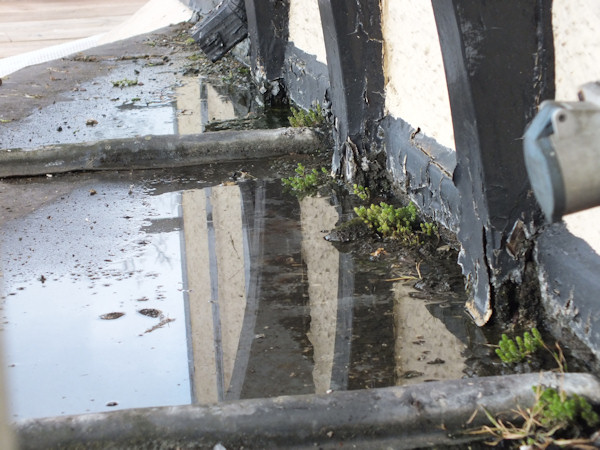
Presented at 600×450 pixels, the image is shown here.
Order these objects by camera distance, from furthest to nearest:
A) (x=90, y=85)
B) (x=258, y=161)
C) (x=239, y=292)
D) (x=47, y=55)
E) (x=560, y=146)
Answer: (x=47, y=55), (x=90, y=85), (x=258, y=161), (x=239, y=292), (x=560, y=146)

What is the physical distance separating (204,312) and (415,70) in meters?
2.07

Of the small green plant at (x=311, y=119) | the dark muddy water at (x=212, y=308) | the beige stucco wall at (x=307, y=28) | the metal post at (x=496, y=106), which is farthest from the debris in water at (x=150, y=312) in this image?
the beige stucco wall at (x=307, y=28)

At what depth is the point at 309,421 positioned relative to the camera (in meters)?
2.47

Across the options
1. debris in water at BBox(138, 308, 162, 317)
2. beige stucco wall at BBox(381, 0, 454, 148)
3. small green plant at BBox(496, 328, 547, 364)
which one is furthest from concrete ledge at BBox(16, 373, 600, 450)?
beige stucco wall at BBox(381, 0, 454, 148)

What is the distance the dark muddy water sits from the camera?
3031 millimetres

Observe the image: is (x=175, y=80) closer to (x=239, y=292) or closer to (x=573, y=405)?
(x=239, y=292)

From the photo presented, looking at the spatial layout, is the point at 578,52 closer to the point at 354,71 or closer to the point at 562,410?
→ the point at 562,410

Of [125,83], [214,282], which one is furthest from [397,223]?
[125,83]

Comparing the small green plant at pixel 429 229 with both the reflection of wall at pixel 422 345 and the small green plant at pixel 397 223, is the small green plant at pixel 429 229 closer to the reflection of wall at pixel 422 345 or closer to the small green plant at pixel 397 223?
the small green plant at pixel 397 223

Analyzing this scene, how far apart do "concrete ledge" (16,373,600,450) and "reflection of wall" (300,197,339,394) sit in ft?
1.38

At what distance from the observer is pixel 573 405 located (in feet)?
7.88

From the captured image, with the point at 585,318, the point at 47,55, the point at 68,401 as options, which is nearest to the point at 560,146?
the point at 585,318

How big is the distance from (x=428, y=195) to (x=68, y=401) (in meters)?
2.37

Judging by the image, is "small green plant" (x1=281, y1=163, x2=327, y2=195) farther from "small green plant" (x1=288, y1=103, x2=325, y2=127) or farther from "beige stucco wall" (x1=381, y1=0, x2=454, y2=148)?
"small green plant" (x1=288, y1=103, x2=325, y2=127)
